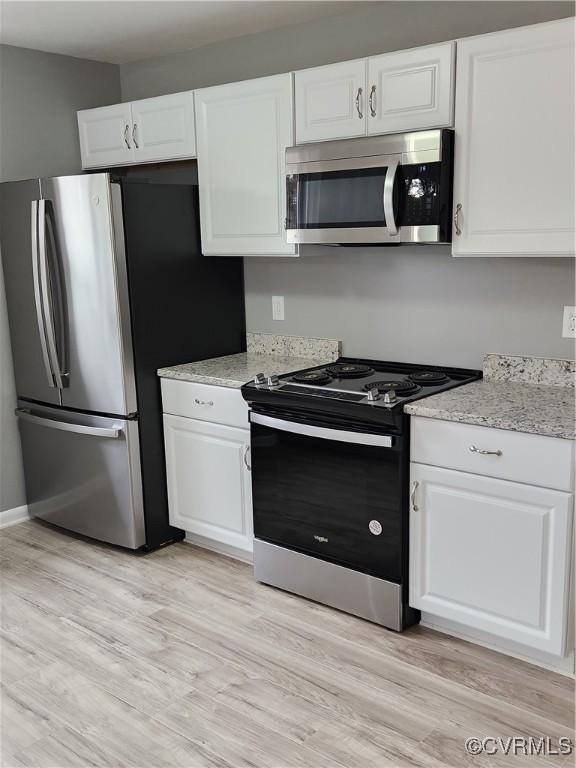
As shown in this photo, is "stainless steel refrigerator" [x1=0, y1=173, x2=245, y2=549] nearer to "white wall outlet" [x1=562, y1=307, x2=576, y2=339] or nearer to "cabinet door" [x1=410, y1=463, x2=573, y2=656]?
"cabinet door" [x1=410, y1=463, x2=573, y2=656]

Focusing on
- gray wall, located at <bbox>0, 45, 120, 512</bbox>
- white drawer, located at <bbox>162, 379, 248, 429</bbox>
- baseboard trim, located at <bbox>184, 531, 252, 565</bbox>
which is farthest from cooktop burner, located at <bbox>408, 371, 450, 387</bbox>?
gray wall, located at <bbox>0, 45, 120, 512</bbox>

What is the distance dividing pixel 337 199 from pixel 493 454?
117 centimetres

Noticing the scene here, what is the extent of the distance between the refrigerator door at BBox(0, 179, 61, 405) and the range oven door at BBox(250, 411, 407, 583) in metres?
1.18

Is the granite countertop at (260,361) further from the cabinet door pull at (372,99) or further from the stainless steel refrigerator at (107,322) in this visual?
the cabinet door pull at (372,99)

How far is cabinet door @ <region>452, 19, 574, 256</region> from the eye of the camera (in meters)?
2.39

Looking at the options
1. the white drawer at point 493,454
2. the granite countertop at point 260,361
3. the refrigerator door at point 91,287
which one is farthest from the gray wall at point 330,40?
the white drawer at point 493,454

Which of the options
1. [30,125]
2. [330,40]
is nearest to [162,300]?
[30,125]

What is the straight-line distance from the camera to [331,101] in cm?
290

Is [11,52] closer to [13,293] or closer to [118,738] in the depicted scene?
[13,293]

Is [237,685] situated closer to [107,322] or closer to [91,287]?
[107,322]

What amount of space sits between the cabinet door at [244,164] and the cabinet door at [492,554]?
4.22ft

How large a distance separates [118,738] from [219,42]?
10.3ft

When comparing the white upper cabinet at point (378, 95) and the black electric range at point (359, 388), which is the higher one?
the white upper cabinet at point (378, 95)

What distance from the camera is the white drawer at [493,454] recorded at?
2.30 metres
